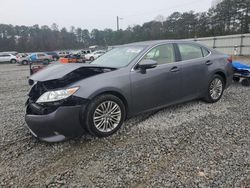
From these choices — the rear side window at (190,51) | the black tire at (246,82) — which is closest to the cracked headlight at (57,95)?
the rear side window at (190,51)

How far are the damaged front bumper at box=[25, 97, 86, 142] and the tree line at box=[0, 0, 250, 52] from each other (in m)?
37.0

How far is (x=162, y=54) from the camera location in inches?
153

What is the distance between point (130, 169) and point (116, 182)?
0.27 m

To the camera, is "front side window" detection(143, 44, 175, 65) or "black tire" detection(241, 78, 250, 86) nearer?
"front side window" detection(143, 44, 175, 65)

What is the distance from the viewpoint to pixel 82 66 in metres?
3.12

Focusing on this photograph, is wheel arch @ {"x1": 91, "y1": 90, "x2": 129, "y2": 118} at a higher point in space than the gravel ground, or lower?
higher

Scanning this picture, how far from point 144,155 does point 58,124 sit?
121 centimetres

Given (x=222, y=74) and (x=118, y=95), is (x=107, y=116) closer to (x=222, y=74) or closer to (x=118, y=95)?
(x=118, y=95)

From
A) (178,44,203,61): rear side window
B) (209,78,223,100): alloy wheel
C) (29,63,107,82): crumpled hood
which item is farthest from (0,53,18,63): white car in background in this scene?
(209,78,223,100): alloy wheel

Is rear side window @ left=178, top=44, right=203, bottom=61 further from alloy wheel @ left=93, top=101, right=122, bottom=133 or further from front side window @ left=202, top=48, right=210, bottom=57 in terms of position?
alloy wheel @ left=93, top=101, right=122, bottom=133

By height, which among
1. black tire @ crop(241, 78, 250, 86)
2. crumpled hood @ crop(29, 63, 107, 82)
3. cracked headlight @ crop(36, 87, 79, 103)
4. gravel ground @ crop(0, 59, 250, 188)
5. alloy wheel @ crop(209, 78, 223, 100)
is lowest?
gravel ground @ crop(0, 59, 250, 188)

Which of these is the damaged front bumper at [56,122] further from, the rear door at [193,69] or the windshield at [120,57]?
the rear door at [193,69]

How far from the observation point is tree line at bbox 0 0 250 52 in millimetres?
37125

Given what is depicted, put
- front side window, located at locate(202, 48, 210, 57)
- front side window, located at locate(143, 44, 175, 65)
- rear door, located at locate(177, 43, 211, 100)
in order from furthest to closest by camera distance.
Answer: front side window, located at locate(202, 48, 210, 57), rear door, located at locate(177, 43, 211, 100), front side window, located at locate(143, 44, 175, 65)
